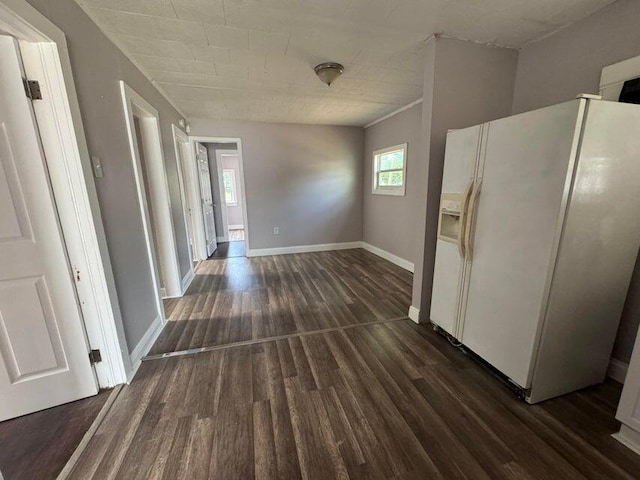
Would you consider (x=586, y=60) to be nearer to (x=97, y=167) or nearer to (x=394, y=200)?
(x=394, y=200)

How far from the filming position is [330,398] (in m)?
1.67

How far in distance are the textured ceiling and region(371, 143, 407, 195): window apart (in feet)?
3.97

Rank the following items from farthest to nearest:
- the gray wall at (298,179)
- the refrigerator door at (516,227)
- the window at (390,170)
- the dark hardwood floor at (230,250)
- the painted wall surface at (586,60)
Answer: the dark hardwood floor at (230,250) → the gray wall at (298,179) → the window at (390,170) → the painted wall surface at (586,60) → the refrigerator door at (516,227)

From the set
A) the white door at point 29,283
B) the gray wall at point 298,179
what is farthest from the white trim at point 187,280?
the white door at point 29,283

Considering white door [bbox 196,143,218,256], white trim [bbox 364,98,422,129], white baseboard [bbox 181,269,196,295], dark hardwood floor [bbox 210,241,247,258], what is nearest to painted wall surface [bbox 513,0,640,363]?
white trim [bbox 364,98,422,129]

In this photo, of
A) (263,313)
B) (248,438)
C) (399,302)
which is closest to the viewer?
(248,438)

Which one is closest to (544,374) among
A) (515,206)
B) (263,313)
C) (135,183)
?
(515,206)

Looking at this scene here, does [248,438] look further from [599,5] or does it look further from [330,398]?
[599,5]

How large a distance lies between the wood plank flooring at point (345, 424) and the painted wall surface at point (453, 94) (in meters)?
1.18

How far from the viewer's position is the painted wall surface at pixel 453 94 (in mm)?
2158

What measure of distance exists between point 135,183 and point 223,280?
77.4 inches

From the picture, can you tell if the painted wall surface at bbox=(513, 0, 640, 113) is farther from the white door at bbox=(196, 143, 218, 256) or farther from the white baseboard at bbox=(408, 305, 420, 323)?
the white door at bbox=(196, 143, 218, 256)

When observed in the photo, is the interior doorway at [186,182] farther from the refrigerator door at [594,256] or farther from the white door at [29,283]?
the refrigerator door at [594,256]

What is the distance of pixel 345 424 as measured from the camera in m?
1.48
